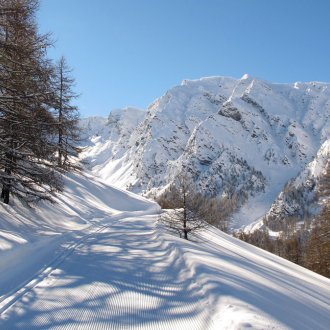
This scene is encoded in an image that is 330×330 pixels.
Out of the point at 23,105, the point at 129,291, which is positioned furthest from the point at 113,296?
the point at 23,105

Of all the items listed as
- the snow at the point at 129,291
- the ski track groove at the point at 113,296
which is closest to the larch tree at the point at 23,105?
the snow at the point at 129,291

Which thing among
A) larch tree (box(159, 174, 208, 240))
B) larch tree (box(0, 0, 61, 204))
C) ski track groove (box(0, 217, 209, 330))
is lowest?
ski track groove (box(0, 217, 209, 330))

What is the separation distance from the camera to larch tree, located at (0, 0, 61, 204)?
40.1ft

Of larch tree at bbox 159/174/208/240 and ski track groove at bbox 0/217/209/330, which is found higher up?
larch tree at bbox 159/174/208/240

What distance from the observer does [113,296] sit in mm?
6441

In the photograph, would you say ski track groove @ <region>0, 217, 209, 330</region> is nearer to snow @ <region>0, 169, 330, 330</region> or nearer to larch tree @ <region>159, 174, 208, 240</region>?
snow @ <region>0, 169, 330, 330</region>

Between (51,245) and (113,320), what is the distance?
6.34 m

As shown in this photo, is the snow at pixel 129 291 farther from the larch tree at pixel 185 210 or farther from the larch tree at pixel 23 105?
the larch tree at pixel 185 210

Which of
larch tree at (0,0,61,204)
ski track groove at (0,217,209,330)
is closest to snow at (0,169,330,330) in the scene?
ski track groove at (0,217,209,330)

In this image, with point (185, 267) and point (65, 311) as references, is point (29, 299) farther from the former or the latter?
point (185, 267)

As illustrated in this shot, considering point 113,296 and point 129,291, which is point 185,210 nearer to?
point 129,291

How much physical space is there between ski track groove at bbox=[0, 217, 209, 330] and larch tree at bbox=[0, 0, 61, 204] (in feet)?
16.5

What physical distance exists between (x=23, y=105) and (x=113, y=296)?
370 inches

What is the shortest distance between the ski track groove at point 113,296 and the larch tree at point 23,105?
5017 mm
